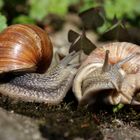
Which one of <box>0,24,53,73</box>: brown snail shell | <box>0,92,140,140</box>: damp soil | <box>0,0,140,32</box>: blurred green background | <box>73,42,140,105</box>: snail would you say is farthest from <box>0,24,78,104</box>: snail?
<box>0,0,140,32</box>: blurred green background

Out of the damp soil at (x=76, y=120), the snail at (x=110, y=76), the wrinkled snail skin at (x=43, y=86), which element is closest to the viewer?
the damp soil at (x=76, y=120)

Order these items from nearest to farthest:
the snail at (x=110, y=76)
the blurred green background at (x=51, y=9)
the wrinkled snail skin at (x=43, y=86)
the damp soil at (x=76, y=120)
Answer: the damp soil at (x=76, y=120), the snail at (x=110, y=76), the wrinkled snail skin at (x=43, y=86), the blurred green background at (x=51, y=9)

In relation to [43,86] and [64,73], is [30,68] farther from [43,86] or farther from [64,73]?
[64,73]

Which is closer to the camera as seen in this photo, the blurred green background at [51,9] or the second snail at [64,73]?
the second snail at [64,73]

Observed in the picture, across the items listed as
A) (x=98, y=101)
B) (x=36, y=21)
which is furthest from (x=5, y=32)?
(x=36, y=21)

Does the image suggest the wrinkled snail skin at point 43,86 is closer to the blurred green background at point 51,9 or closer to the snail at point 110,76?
the snail at point 110,76

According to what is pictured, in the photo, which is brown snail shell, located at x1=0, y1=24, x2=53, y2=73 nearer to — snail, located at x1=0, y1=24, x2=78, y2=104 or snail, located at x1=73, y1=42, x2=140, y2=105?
snail, located at x1=0, y1=24, x2=78, y2=104

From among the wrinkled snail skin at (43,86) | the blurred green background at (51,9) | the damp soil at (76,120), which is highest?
the blurred green background at (51,9)

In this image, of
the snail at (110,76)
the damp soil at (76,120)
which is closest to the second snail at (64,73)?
the snail at (110,76)
